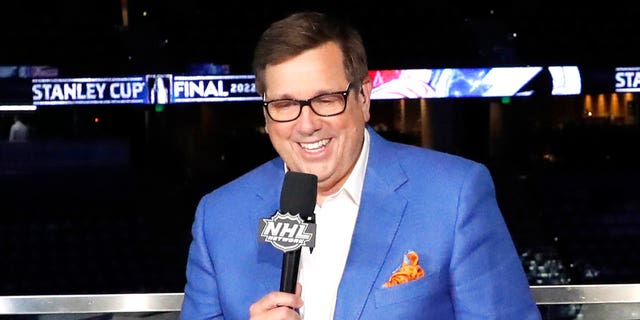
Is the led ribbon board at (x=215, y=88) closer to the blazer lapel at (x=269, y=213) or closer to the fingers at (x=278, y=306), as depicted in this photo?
the blazer lapel at (x=269, y=213)

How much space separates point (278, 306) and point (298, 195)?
0.48ft

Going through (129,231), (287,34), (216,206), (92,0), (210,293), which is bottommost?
(129,231)

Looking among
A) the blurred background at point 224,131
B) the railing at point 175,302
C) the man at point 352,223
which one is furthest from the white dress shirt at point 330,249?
the blurred background at point 224,131

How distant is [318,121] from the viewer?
1398mm

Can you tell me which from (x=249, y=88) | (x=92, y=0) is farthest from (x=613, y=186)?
(x=92, y=0)

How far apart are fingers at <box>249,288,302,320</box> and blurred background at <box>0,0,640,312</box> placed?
37.3ft

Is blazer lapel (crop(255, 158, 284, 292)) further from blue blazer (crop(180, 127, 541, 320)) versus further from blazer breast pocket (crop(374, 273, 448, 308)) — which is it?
blazer breast pocket (crop(374, 273, 448, 308))

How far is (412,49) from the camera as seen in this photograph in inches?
540

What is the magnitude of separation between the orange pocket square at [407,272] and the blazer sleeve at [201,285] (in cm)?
27

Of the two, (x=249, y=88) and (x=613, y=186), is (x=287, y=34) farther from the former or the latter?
(x=613, y=186)

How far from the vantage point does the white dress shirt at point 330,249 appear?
58.5 inches

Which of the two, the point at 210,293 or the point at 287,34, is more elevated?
the point at 287,34

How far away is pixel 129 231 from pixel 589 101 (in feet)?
21.9

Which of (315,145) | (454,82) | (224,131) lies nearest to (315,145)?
(315,145)
